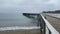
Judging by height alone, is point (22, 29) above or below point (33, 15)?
below

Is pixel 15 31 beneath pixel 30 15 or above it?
beneath

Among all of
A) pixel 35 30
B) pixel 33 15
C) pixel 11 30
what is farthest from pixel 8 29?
pixel 33 15

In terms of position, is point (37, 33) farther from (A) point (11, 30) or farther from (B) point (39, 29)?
(A) point (11, 30)

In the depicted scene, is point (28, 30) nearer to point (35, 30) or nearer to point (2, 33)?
point (35, 30)

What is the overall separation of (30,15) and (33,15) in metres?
0.51

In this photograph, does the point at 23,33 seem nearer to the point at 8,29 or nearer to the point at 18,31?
the point at 18,31

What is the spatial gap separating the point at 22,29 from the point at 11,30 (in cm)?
44

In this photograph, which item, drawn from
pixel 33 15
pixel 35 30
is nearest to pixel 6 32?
pixel 35 30

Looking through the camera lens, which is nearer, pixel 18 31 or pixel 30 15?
pixel 18 31

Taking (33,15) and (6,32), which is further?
(33,15)

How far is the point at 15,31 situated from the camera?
5.66 m

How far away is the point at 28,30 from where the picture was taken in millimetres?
5785

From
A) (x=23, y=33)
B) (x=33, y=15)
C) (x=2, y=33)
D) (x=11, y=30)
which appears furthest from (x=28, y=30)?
(x=33, y=15)

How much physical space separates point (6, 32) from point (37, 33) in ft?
4.04
